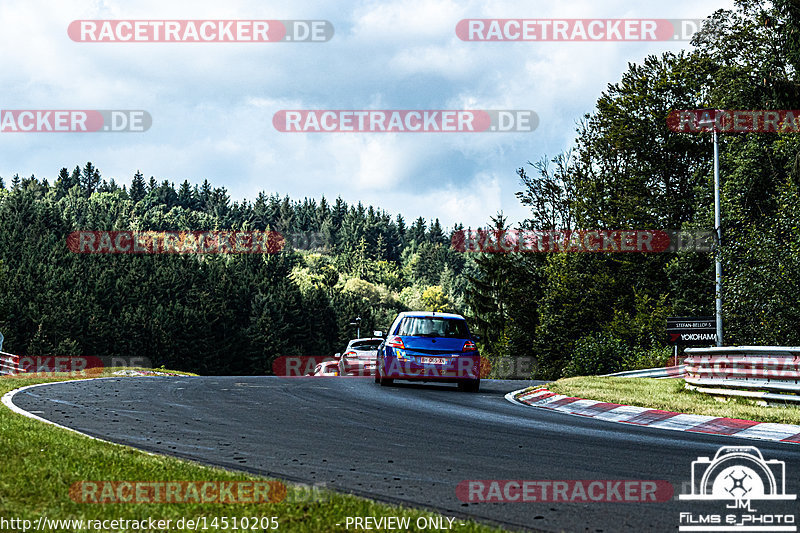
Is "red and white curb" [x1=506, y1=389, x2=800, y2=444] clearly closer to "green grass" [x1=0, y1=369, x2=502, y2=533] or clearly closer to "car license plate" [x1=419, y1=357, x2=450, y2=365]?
"car license plate" [x1=419, y1=357, x2=450, y2=365]

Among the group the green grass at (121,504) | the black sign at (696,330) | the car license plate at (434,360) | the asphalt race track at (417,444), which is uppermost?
the black sign at (696,330)

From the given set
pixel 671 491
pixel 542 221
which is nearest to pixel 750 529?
pixel 671 491

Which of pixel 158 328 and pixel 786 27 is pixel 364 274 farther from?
pixel 786 27

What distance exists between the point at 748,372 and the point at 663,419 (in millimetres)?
3049

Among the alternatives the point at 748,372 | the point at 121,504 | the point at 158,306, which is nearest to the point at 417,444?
the point at 121,504

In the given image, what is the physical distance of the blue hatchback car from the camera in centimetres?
1803

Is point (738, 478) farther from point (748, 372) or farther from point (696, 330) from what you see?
point (696, 330)

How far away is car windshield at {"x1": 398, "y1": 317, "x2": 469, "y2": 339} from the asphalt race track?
275cm

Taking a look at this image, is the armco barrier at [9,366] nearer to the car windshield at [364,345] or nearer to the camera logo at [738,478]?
the car windshield at [364,345]

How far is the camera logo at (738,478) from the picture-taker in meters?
6.33

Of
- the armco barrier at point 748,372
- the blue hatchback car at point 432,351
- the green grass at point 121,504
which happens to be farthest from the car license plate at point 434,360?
the green grass at point 121,504

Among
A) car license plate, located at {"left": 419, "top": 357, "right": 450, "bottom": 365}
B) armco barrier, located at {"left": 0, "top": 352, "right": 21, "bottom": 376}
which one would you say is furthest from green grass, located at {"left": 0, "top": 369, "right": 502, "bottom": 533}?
armco barrier, located at {"left": 0, "top": 352, "right": 21, "bottom": 376}

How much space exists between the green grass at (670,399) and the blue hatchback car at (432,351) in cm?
184

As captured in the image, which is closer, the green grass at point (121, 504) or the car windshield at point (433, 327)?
the green grass at point (121, 504)
